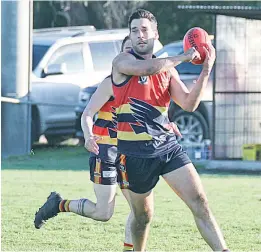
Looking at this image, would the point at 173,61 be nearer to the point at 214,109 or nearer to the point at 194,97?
the point at 194,97

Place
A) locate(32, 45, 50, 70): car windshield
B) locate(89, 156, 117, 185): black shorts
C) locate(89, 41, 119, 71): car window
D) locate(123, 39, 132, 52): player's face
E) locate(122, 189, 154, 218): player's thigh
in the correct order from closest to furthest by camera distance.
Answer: locate(122, 189, 154, 218): player's thigh, locate(123, 39, 132, 52): player's face, locate(89, 156, 117, 185): black shorts, locate(32, 45, 50, 70): car windshield, locate(89, 41, 119, 71): car window

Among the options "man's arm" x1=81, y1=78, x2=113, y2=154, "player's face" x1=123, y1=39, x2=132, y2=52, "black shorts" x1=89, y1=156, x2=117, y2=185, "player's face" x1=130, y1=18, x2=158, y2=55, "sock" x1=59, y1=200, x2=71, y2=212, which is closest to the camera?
"player's face" x1=130, y1=18, x2=158, y2=55

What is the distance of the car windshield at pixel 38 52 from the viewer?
19312mm

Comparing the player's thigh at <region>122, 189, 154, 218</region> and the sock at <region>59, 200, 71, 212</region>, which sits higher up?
the player's thigh at <region>122, 189, 154, 218</region>

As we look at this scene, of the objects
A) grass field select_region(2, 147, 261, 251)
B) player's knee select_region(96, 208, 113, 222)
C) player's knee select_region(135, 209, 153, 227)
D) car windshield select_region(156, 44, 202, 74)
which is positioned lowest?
Answer: grass field select_region(2, 147, 261, 251)

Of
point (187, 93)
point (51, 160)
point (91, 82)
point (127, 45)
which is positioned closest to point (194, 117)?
point (91, 82)

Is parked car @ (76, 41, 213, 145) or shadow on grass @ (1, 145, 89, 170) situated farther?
parked car @ (76, 41, 213, 145)

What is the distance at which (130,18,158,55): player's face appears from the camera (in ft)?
23.8

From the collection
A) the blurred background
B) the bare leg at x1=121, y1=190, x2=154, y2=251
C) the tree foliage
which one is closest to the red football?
the bare leg at x1=121, y1=190, x2=154, y2=251

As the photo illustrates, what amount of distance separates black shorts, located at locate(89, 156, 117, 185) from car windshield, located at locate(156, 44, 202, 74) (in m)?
9.46

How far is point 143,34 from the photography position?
7.25 metres

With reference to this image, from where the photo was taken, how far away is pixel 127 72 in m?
7.24

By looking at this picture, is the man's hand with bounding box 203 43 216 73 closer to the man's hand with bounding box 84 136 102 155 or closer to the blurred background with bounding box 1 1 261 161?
the man's hand with bounding box 84 136 102 155

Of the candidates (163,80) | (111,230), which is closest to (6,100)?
(111,230)
